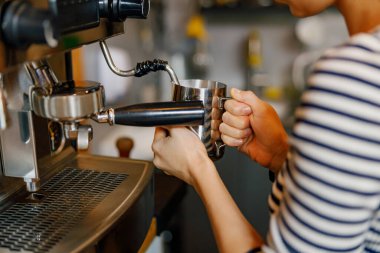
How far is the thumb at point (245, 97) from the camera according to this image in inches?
26.6

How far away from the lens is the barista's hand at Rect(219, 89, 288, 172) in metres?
0.66

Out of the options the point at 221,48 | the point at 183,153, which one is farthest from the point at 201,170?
the point at 221,48

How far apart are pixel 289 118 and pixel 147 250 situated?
1.47m

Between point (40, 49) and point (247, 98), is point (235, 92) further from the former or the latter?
point (40, 49)

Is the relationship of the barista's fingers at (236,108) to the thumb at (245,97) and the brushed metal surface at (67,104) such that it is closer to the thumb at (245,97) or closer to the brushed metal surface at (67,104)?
the thumb at (245,97)

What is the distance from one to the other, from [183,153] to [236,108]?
0.36 feet

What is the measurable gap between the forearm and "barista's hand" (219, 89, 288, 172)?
4.3 inches

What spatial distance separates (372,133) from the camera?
0.40 meters

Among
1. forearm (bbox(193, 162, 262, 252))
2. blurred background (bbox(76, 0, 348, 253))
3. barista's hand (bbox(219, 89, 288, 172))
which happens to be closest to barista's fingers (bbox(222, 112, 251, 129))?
barista's hand (bbox(219, 89, 288, 172))

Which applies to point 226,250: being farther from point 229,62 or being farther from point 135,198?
point 229,62

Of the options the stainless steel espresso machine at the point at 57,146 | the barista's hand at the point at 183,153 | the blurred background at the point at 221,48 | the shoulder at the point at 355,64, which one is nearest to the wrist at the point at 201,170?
the barista's hand at the point at 183,153

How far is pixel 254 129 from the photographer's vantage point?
72cm

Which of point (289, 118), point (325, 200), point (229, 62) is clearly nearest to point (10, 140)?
point (325, 200)

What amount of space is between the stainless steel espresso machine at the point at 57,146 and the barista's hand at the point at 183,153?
0.08 metres
